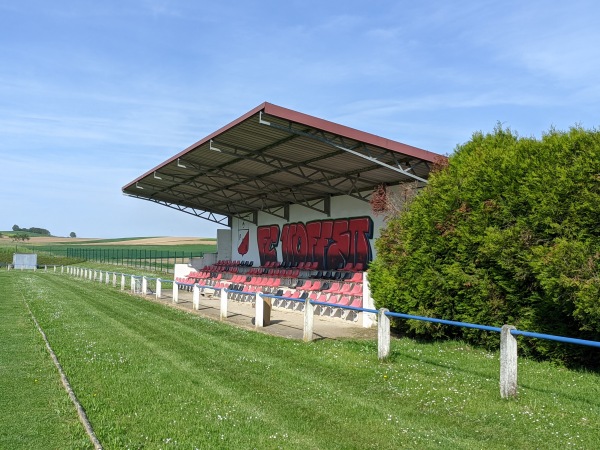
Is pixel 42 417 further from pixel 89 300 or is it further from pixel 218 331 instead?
pixel 89 300

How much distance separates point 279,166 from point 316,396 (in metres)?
15.8

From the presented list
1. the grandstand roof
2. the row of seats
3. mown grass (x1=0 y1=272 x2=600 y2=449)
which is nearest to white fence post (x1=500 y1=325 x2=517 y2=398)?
mown grass (x1=0 y1=272 x2=600 y2=449)

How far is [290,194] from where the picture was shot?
28.7m

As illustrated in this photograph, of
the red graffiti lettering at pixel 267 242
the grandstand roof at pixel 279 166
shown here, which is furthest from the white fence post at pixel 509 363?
the red graffiti lettering at pixel 267 242

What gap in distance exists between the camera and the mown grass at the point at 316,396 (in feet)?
19.0

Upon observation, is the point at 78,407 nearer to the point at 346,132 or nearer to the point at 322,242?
the point at 346,132

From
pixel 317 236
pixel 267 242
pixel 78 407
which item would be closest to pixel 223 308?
pixel 78 407

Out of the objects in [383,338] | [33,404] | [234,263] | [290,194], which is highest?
[290,194]

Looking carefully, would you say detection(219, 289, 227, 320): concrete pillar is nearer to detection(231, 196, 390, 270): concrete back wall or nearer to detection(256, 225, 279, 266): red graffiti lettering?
detection(231, 196, 390, 270): concrete back wall

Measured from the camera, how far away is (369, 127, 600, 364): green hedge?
8.26m

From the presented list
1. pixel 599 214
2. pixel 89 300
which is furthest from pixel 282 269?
pixel 599 214

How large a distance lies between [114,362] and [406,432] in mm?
5225

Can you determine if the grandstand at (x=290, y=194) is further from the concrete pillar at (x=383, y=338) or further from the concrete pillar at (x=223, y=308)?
the concrete pillar at (x=383, y=338)

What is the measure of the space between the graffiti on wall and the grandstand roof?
1011mm
